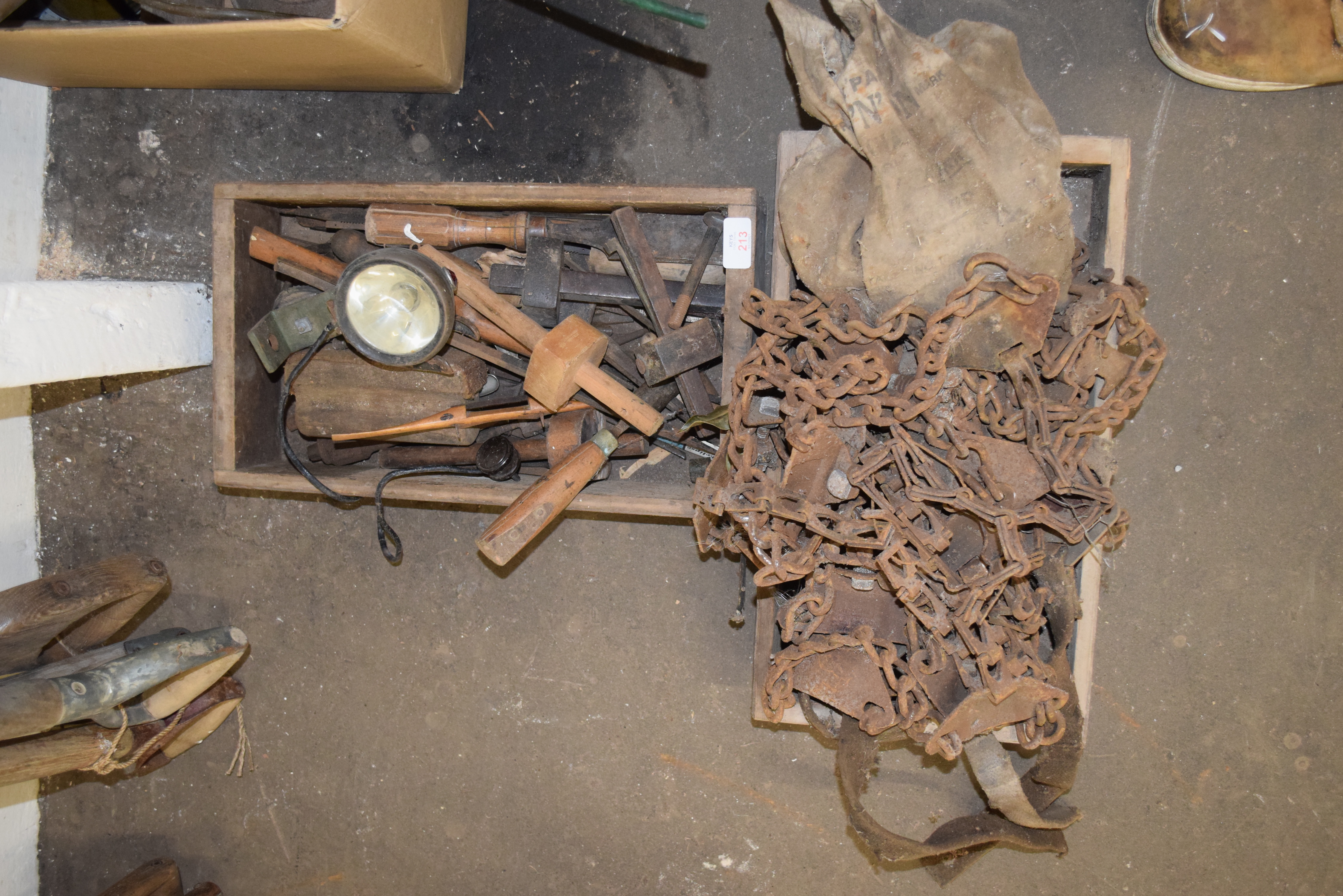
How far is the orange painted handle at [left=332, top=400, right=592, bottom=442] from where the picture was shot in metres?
1.81

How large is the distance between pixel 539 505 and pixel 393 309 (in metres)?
0.54

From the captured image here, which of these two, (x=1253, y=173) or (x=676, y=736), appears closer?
(x=1253, y=173)

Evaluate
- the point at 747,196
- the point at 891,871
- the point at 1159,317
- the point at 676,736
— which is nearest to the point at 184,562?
the point at 676,736

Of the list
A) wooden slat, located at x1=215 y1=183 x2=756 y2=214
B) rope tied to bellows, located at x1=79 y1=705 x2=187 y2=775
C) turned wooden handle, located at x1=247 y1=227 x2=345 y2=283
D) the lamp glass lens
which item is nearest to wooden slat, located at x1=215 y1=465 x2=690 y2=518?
the lamp glass lens

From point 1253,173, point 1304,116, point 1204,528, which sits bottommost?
point 1204,528

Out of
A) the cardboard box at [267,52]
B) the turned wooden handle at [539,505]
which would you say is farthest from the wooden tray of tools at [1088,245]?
the cardboard box at [267,52]

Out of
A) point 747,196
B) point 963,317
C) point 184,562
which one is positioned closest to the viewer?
point 963,317

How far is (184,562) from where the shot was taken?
95.2 inches

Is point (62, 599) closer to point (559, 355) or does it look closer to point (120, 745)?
point (120, 745)

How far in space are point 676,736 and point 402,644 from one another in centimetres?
84

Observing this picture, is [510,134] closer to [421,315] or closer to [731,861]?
[421,315]

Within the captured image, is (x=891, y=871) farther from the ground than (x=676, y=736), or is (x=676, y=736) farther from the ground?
(x=676, y=736)

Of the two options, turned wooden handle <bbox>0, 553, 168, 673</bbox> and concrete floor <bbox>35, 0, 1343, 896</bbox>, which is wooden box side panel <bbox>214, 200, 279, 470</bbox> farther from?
turned wooden handle <bbox>0, 553, 168, 673</bbox>

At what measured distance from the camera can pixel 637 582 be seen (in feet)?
7.33
